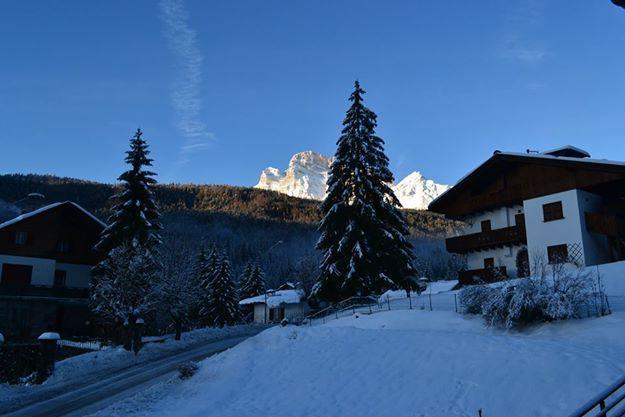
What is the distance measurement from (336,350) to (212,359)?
20.3 feet

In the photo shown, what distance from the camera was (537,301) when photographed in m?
19.7

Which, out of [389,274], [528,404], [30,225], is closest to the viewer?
[528,404]

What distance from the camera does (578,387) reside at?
12859 millimetres

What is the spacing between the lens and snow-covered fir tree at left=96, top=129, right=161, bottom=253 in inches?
1551

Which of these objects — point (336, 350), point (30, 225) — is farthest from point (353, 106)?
point (30, 225)

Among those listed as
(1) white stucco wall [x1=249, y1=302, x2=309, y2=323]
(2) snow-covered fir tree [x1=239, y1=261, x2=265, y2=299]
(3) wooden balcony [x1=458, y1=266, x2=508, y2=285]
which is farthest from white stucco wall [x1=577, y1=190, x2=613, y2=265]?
(2) snow-covered fir tree [x1=239, y1=261, x2=265, y2=299]

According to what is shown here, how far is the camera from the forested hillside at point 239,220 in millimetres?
133500

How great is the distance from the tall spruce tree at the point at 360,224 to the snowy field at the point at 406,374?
11.9m

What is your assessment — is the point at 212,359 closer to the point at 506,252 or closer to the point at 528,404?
the point at 528,404

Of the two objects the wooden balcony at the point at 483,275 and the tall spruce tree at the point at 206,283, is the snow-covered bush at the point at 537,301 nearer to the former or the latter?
the wooden balcony at the point at 483,275

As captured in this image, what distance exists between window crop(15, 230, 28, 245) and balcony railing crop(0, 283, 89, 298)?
4879 mm

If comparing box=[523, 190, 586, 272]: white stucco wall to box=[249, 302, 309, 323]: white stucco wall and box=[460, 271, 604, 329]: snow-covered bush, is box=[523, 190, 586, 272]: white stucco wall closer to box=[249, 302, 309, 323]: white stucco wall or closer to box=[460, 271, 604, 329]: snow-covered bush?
box=[460, 271, 604, 329]: snow-covered bush

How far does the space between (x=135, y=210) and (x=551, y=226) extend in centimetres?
2905

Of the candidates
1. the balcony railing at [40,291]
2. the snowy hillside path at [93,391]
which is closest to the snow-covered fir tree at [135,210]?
the balcony railing at [40,291]
